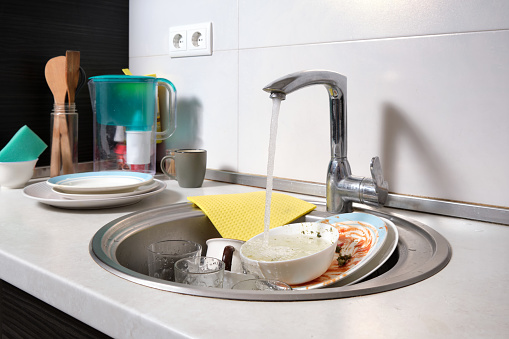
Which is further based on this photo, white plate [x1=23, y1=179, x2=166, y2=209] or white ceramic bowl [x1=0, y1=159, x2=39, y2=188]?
white ceramic bowl [x1=0, y1=159, x2=39, y2=188]

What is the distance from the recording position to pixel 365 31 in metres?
1.06

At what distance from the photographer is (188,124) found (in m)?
1.46

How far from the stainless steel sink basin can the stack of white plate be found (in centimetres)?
7

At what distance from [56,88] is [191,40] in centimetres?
40

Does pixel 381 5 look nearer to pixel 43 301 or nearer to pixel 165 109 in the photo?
pixel 165 109

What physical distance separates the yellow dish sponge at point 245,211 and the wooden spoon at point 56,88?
0.46m

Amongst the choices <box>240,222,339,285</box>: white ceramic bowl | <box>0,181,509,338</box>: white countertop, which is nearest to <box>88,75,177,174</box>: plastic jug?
<box>0,181,509,338</box>: white countertop

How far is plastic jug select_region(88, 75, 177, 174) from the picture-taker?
1327mm

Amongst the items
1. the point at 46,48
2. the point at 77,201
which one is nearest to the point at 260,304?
the point at 77,201

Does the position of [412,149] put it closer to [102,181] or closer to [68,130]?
[102,181]

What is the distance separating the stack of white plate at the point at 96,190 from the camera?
1002 millimetres

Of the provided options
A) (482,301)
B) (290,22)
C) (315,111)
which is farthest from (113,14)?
(482,301)

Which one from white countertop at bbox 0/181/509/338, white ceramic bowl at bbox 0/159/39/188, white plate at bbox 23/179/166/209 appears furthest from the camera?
white ceramic bowl at bbox 0/159/39/188

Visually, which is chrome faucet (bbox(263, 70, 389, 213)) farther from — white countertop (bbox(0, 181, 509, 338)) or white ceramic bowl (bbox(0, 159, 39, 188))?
white ceramic bowl (bbox(0, 159, 39, 188))
